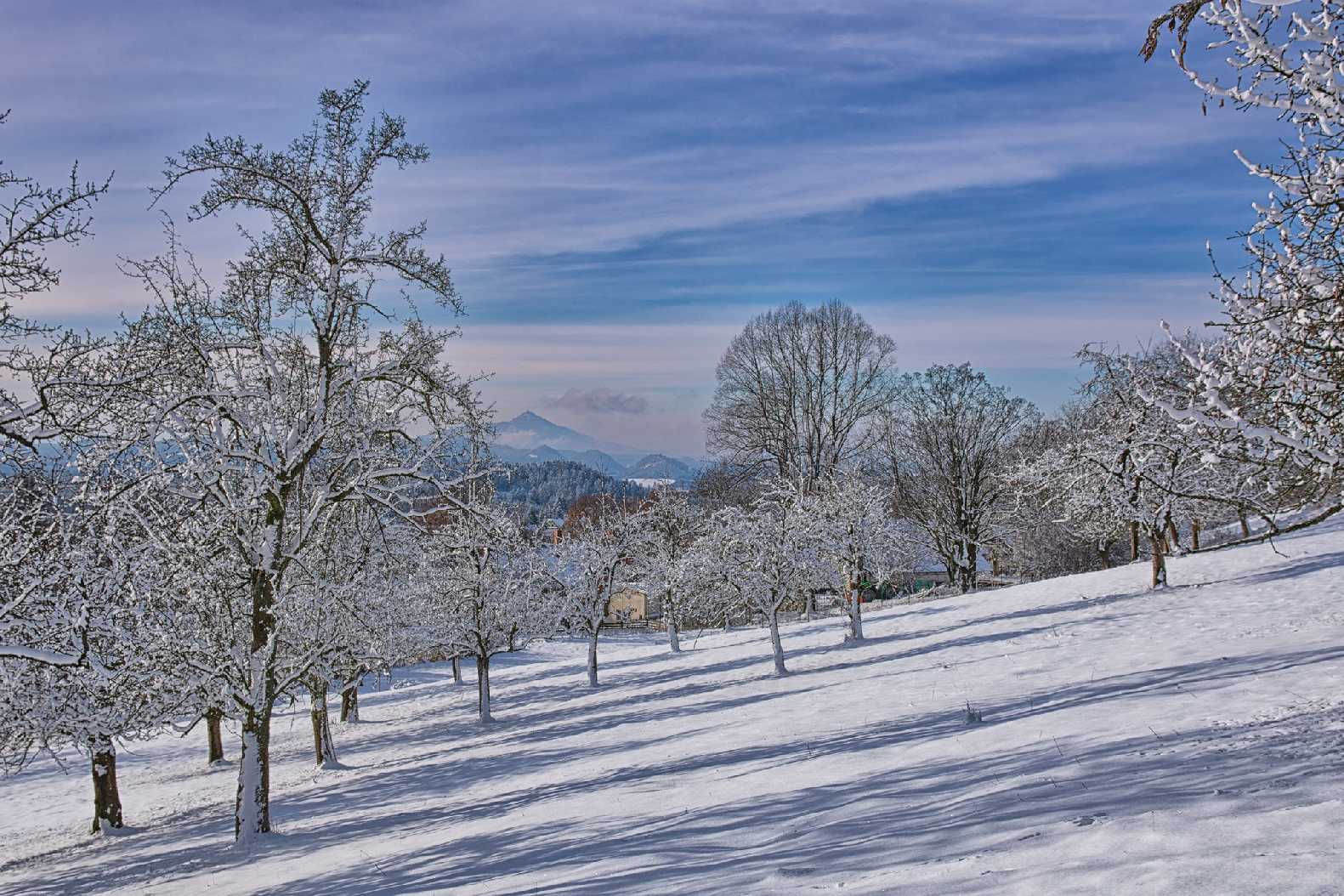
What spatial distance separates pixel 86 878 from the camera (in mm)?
12594

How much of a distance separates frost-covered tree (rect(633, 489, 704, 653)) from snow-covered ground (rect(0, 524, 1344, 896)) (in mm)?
9812

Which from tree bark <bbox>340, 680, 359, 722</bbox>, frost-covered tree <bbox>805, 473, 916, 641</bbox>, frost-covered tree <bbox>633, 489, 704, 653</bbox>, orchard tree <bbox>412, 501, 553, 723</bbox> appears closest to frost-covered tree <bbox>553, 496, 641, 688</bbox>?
frost-covered tree <bbox>633, 489, 704, 653</bbox>

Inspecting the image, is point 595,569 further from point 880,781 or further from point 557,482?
point 557,482

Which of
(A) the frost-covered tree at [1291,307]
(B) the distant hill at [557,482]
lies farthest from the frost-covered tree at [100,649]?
(B) the distant hill at [557,482]

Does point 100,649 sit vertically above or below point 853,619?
above

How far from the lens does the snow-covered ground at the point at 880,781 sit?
5840mm

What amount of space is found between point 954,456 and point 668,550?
44.4 ft

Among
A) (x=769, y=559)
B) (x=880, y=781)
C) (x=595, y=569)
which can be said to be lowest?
(x=880, y=781)

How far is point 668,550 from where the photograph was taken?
1496 inches

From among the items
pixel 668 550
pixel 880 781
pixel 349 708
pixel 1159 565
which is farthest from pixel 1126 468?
pixel 349 708

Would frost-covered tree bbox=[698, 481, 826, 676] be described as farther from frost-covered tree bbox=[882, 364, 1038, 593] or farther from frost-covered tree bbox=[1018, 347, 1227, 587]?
frost-covered tree bbox=[882, 364, 1038, 593]

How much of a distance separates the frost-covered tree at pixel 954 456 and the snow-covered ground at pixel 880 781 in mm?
12391

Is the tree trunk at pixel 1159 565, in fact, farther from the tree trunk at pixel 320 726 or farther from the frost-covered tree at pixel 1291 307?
the tree trunk at pixel 320 726

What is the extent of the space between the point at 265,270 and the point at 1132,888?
12.3 m
